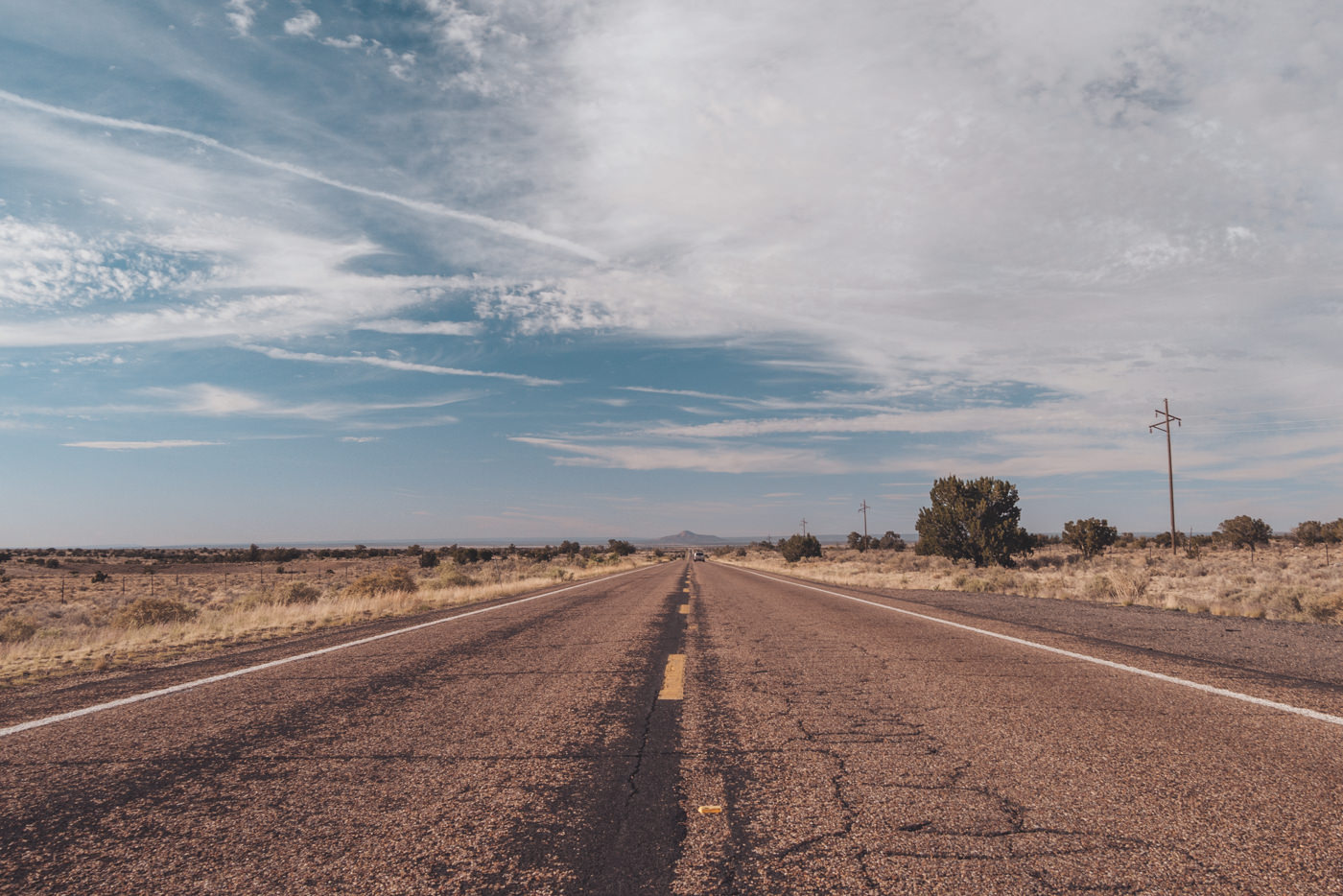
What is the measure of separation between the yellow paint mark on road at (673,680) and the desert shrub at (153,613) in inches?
590

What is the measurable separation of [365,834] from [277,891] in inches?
18.0

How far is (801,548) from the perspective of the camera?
2694 inches

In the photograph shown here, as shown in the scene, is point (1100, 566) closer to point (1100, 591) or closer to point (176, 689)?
point (1100, 591)

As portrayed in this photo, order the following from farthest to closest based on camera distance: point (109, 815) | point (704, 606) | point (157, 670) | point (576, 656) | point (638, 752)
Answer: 1. point (704, 606)
2. point (576, 656)
3. point (157, 670)
4. point (638, 752)
5. point (109, 815)

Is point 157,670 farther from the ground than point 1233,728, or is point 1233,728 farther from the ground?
point 1233,728

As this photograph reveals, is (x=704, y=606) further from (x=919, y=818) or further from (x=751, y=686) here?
(x=919, y=818)

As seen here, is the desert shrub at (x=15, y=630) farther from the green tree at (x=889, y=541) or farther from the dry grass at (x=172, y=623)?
the green tree at (x=889, y=541)

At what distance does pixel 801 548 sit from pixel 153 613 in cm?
5828

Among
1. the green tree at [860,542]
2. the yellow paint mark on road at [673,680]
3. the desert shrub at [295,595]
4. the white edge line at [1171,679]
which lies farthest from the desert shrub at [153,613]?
the green tree at [860,542]

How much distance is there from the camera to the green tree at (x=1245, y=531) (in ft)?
163

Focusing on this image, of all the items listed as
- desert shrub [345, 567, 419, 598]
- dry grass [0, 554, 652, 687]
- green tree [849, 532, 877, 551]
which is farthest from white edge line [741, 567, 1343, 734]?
green tree [849, 532, 877, 551]

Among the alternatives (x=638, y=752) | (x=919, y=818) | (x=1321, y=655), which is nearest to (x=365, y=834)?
(x=638, y=752)

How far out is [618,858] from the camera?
8.50 feet

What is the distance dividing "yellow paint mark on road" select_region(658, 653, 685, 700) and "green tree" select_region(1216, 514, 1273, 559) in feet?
195
